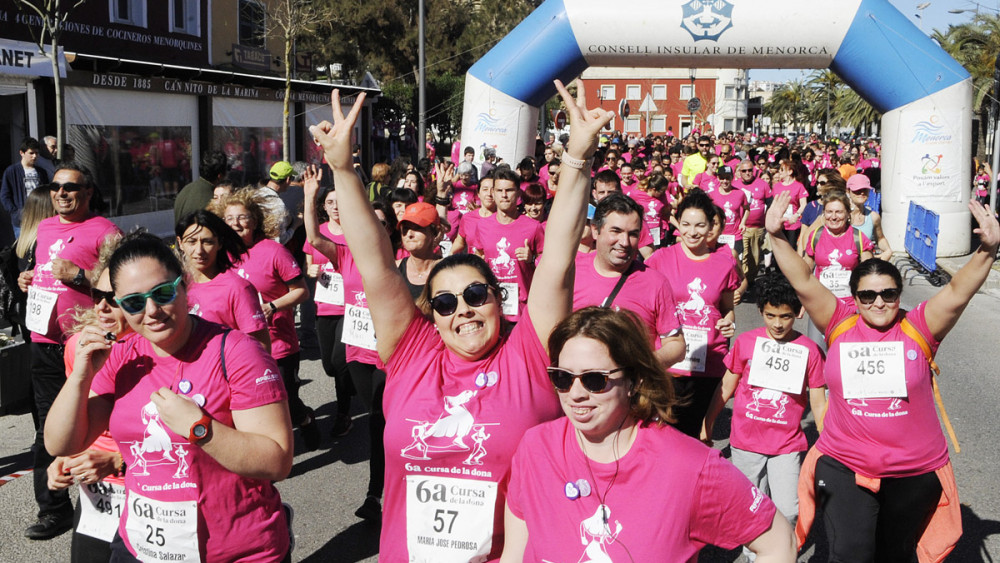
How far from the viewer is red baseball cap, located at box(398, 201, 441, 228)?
5.74 m

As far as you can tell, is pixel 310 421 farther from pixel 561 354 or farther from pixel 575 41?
pixel 575 41

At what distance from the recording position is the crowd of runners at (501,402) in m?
2.55

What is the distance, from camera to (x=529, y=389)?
118 inches

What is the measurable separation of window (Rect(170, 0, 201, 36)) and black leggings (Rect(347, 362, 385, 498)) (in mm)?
20404

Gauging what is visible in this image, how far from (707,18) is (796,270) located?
13.4 metres

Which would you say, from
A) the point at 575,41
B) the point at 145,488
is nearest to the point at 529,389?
the point at 145,488

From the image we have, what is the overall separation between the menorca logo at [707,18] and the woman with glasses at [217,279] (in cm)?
1330

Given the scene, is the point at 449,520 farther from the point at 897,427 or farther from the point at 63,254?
the point at 63,254

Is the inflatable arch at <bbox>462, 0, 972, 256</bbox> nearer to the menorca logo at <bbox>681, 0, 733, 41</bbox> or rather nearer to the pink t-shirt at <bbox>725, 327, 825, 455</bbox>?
the menorca logo at <bbox>681, 0, 733, 41</bbox>

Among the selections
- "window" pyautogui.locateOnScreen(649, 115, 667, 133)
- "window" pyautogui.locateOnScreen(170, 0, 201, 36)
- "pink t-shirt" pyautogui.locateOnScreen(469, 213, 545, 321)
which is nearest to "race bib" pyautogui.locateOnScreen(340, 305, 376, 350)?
"pink t-shirt" pyautogui.locateOnScreen(469, 213, 545, 321)

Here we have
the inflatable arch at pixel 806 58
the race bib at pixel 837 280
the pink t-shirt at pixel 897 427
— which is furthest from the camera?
the inflatable arch at pixel 806 58

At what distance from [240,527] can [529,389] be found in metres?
0.99

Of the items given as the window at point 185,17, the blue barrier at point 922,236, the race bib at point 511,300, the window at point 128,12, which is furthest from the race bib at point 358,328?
the window at point 185,17

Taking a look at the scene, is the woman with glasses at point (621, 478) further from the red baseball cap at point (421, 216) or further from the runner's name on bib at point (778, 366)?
the red baseball cap at point (421, 216)
